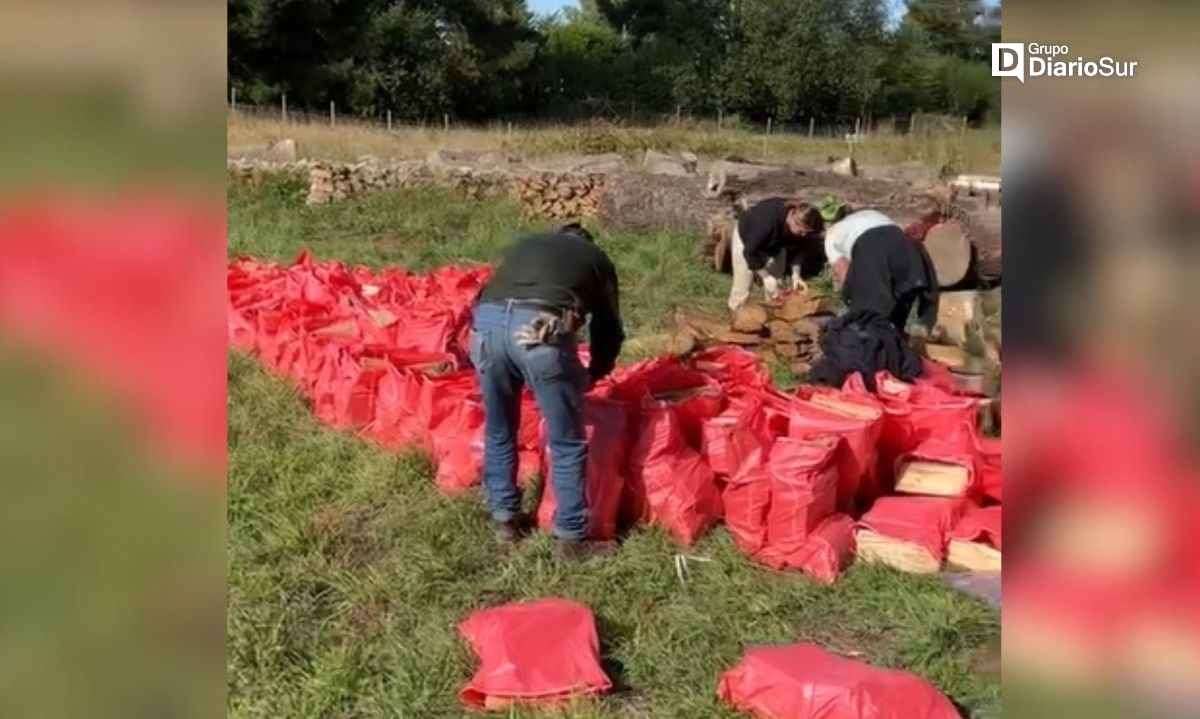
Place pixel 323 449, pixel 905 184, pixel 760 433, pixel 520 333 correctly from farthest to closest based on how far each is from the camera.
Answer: pixel 905 184
pixel 323 449
pixel 760 433
pixel 520 333

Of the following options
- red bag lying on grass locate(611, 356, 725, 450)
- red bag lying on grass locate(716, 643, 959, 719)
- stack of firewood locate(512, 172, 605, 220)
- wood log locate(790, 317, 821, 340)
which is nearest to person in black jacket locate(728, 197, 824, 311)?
wood log locate(790, 317, 821, 340)

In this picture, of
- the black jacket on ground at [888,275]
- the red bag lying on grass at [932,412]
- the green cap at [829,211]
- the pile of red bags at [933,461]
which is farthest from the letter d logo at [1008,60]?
the green cap at [829,211]

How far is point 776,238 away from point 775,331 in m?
1.16

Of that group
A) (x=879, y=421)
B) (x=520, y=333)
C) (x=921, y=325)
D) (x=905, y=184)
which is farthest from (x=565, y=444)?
(x=905, y=184)

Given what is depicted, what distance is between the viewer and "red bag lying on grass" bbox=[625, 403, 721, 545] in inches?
165

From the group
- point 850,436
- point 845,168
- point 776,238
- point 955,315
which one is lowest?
point 850,436

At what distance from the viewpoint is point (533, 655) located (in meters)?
3.13

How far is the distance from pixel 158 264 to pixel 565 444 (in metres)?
3.28

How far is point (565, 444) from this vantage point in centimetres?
407

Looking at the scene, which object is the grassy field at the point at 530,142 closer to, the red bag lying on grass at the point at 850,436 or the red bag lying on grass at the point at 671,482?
the red bag lying on grass at the point at 850,436

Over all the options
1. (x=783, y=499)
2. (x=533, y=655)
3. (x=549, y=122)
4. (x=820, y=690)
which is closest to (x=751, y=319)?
(x=783, y=499)

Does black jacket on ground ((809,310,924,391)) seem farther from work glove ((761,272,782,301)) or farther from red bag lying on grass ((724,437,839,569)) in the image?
work glove ((761,272,782,301))

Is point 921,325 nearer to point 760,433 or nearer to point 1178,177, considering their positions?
point 760,433

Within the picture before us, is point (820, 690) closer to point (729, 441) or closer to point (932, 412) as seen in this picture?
point (729, 441)
